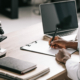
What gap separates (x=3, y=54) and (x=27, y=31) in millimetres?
654

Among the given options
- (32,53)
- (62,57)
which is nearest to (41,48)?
(32,53)

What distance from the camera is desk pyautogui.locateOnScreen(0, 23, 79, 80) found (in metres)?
1.19

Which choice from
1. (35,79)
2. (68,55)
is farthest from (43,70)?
(68,55)

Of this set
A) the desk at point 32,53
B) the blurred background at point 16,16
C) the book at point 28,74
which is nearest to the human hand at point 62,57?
the desk at point 32,53

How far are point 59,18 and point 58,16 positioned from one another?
24 mm

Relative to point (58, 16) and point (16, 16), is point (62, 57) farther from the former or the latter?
point (16, 16)

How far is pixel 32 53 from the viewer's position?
1454 mm

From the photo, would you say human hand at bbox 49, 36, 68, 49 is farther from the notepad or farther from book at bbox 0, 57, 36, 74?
book at bbox 0, 57, 36, 74

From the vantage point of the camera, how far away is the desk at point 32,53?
119 centimetres

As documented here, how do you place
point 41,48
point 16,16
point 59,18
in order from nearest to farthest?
point 41,48
point 59,18
point 16,16

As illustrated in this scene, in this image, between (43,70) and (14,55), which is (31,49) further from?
(43,70)

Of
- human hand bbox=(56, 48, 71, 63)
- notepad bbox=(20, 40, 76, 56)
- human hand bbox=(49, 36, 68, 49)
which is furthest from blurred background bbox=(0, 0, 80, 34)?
human hand bbox=(56, 48, 71, 63)

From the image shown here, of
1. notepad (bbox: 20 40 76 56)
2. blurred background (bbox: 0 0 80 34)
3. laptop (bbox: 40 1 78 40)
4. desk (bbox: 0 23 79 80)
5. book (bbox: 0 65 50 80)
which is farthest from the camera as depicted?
blurred background (bbox: 0 0 80 34)

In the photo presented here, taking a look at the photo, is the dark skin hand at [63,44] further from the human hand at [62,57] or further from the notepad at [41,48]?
the human hand at [62,57]
